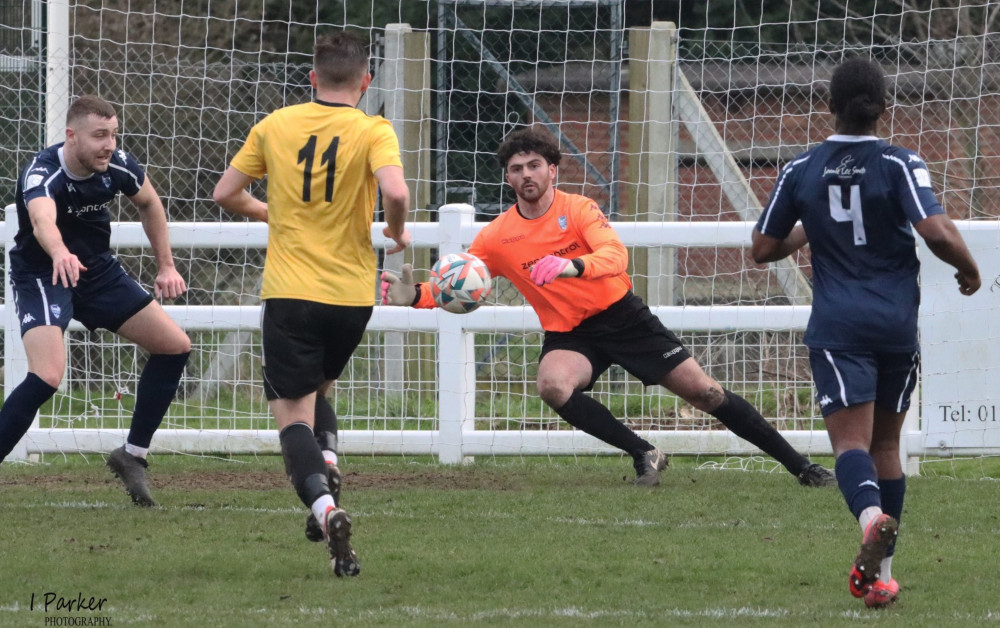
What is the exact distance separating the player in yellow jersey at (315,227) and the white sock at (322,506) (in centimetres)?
7

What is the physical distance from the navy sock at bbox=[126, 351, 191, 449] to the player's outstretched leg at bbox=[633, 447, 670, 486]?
233cm

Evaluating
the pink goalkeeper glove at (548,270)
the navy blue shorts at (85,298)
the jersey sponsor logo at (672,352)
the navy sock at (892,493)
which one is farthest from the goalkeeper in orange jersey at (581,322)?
the navy sock at (892,493)

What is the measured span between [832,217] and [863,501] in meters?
0.90

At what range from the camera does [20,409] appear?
253 inches

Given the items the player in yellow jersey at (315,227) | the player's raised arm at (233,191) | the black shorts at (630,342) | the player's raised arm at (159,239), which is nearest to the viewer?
the player in yellow jersey at (315,227)

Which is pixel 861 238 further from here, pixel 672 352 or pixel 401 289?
pixel 672 352

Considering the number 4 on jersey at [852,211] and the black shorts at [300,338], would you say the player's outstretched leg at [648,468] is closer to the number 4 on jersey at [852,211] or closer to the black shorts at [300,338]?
the black shorts at [300,338]

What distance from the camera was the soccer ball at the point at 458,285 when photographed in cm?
625

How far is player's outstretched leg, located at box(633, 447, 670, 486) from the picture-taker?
7402 millimetres

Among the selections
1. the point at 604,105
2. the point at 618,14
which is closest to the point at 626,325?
the point at 618,14

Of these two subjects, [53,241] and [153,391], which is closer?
[53,241]

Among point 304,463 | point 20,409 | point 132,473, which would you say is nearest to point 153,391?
point 132,473

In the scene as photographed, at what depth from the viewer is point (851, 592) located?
4.66 m

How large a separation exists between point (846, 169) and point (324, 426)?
2.35 meters
